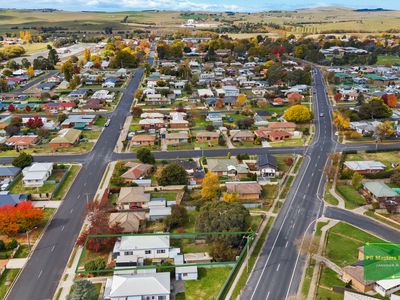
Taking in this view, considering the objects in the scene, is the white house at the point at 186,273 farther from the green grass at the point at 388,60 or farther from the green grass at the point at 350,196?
the green grass at the point at 388,60

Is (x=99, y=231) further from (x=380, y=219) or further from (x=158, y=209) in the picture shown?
(x=380, y=219)

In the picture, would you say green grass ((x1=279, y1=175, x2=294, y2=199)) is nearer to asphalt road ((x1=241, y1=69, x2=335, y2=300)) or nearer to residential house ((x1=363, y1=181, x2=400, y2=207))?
asphalt road ((x1=241, y1=69, x2=335, y2=300))

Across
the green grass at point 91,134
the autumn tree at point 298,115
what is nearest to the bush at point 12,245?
the green grass at point 91,134

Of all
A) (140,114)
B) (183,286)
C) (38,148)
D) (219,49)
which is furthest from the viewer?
(219,49)

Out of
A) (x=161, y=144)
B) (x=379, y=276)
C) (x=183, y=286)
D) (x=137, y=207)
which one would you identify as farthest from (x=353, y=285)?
(x=161, y=144)

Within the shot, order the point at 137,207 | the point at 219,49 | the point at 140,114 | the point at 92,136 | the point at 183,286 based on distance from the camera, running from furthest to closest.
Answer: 1. the point at 219,49
2. the point at 140,114
3. the point at 92,136
4. the point at 137,207
5. the point at 183,286

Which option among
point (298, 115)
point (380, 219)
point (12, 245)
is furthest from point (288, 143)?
point (12, 245)

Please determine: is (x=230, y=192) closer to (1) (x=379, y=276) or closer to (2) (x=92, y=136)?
(1) (x=379, y=276)
